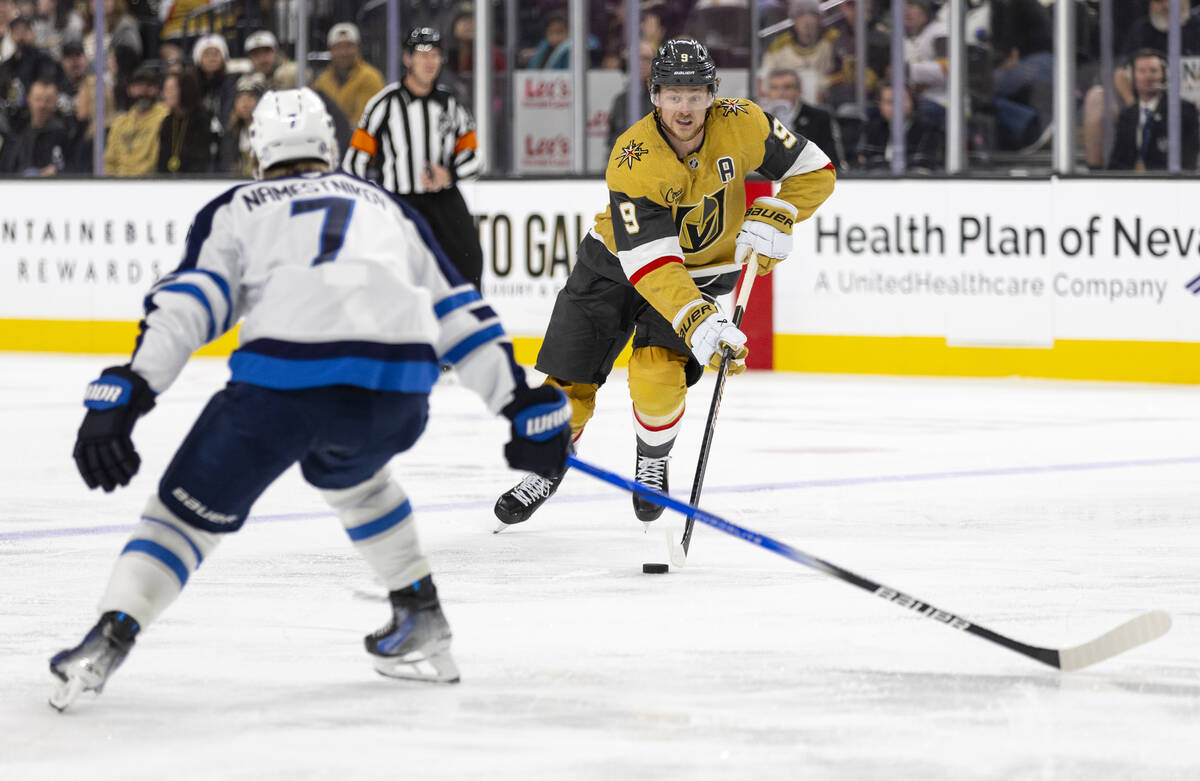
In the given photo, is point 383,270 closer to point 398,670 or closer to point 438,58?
point 398,670

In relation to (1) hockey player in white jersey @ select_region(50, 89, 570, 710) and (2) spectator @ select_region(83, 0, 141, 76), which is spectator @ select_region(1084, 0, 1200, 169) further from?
(1) hockey player in white jersey @ select_region(50, 89, 570, 710)

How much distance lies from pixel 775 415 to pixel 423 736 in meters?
5.51

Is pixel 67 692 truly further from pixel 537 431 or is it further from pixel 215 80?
pixel 215 80

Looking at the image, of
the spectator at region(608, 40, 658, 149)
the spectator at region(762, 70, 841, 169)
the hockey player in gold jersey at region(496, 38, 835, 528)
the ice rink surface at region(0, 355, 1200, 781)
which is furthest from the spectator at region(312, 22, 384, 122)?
the hockey player in gold jersey at region(496, 38, 835, 528)

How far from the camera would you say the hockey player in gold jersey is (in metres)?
4.96

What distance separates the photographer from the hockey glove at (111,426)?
3209 millimetres

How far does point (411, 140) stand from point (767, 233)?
4050mm

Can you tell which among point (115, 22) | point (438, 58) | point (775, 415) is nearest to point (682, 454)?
point (775, 415)

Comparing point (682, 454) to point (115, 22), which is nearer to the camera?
point (682, 454)

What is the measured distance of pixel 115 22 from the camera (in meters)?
12.7

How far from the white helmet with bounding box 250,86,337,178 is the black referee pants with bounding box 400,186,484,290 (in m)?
5.54

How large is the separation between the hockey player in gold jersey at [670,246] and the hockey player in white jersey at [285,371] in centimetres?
146

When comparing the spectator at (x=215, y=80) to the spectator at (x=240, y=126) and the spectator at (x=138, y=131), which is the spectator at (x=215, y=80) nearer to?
the spectator at (x=240, y=126)

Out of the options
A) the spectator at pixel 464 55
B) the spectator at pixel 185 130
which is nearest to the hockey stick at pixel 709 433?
the spectator at pixel 464 55
